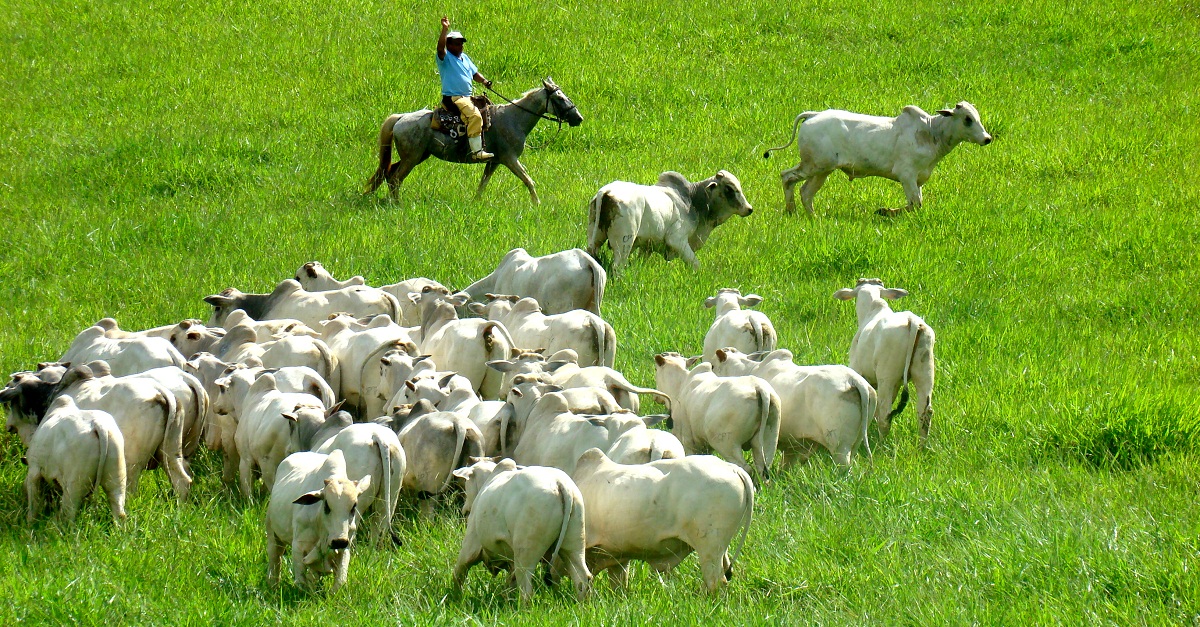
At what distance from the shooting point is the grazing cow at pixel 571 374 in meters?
8.47

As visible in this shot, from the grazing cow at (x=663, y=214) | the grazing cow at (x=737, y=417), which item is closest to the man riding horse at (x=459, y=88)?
the grazing cow at (x=663, y=214)

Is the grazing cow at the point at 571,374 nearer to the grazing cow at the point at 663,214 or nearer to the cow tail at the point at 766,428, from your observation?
the cow tail at the point at 766,428

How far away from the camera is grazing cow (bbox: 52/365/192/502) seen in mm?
7797

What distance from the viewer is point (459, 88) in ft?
56.7

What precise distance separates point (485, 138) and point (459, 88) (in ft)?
2.48

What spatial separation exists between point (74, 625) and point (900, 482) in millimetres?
4641

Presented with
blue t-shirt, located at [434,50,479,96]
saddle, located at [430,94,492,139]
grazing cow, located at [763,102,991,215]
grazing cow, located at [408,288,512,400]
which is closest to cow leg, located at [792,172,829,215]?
grazing cow, located at [763,102,991,215]

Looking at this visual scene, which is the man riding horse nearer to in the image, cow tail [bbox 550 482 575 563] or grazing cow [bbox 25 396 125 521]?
grazing cow [bbox 25 396 125 521]

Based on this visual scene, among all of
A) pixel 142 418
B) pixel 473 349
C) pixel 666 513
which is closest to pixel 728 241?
pixel 473 349

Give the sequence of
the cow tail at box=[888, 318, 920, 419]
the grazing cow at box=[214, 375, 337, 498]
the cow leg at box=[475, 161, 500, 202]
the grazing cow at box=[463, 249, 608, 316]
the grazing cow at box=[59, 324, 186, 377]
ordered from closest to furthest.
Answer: the grazing cow at box=[214, 375, 337, 498]
the cow tail at box=[888, 318, 920, 419]
the grazing cow at box=[59, 324, 186, 377]
the grazing cow at box=[463, 249, 608, 316]
the cow leg at box=[475, 161, 500, 202]

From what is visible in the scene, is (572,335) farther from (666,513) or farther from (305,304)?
(666,513)

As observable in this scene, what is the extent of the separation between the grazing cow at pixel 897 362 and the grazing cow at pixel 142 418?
4.72 meters

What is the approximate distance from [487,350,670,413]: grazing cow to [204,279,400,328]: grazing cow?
255cm

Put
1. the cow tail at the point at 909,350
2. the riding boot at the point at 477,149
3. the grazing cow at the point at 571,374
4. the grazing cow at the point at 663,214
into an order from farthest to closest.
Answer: the riding boot at the point at 477,149 < the grazing cow at the point at 663,214 < the cow tail at the point at 909,350 < the grazing cow at the point at 571,374
